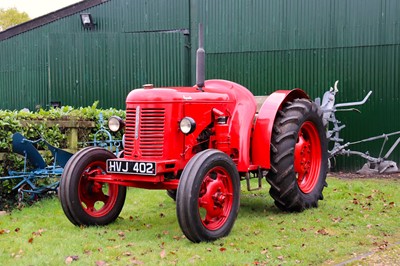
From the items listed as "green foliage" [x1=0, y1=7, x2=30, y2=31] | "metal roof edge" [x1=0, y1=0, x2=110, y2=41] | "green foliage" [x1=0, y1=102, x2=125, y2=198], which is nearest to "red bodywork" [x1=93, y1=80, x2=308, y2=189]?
"green foliage" [x1=0, y1=102, x2=125, y2=198]

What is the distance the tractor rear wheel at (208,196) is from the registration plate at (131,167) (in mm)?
434

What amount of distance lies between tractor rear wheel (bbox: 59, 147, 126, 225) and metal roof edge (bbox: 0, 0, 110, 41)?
30.2ft

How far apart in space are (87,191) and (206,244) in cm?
185

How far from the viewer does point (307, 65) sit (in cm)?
1313

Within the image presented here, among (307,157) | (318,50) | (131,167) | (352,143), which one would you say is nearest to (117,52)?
(318,50)

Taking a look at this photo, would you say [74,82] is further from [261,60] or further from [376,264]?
[376,264]

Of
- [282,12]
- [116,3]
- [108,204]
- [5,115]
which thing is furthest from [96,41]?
[108,204]

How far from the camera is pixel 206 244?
583 cm

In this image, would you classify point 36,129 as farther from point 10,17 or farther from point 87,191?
point 10,17

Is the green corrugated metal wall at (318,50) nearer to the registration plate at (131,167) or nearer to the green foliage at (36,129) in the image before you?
the green foliage at (36,129)

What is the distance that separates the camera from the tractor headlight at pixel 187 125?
611cm

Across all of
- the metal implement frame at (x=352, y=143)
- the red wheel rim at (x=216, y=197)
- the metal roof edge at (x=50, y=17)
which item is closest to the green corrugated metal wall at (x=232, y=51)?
the metal roof edge at (x=50, y=17)

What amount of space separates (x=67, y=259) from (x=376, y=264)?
2.99 metres

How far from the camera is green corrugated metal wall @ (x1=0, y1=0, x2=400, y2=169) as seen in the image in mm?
12562
